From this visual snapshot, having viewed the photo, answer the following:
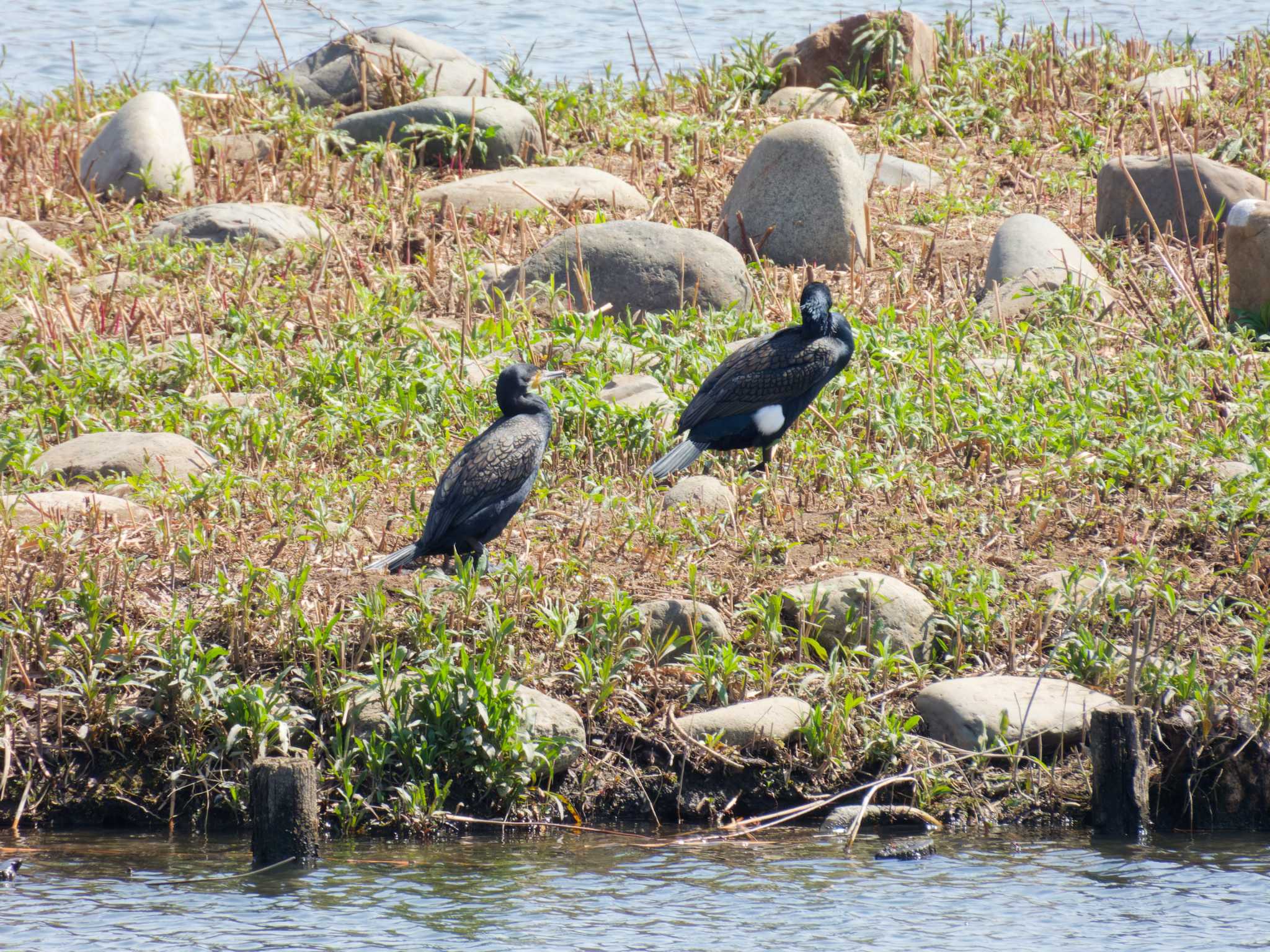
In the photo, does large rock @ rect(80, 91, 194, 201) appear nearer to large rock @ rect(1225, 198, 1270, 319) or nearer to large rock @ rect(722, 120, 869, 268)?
large rock @ rect(722, 120, 869, 268)

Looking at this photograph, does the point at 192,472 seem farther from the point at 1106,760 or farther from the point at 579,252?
the point at 1106,760

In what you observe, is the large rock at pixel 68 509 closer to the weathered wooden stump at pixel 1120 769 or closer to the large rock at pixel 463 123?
the weathered wooden stump at pixel 1120 769

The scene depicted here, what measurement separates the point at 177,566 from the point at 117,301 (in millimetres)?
3723

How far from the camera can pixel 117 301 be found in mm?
9641

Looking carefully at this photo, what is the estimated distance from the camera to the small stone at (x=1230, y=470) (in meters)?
7.33

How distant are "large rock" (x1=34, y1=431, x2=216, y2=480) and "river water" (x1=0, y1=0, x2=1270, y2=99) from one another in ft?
30.0

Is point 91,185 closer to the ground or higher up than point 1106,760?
higher up

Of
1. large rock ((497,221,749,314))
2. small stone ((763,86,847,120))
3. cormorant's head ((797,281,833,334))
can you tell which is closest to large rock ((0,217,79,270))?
large rock ((497,221,749,314))

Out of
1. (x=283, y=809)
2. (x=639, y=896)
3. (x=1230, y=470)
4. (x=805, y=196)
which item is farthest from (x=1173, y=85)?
(x=283, y=809)

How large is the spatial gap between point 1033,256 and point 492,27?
9.67 metres

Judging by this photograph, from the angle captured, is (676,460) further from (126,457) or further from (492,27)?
(492,27)

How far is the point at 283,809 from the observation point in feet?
16.3

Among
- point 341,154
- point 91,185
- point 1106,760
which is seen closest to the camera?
point 1106,760

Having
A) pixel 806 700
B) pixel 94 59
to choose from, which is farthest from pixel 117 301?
pixel 94 59
